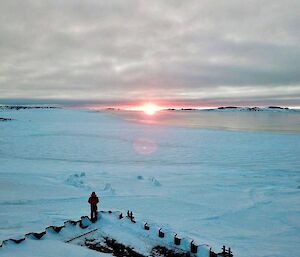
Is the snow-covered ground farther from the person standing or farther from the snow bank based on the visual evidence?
the person standing

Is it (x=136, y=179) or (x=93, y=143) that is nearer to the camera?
(x=136, y=179)

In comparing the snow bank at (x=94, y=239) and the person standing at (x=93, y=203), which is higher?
the person standing at (x=93, y=203)

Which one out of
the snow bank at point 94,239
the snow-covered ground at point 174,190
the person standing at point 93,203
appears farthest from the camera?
the snow-covered ground at point 174,190

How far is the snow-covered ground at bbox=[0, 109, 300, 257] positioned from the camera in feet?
36.8

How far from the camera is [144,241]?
31.2 ft

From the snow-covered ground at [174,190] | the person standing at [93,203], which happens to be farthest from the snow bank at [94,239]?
the snow-covered ground at [174,190]

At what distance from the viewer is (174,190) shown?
16.3 meters

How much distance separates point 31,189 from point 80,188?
239 cm

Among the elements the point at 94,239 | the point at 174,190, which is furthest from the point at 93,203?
the point at 174,190

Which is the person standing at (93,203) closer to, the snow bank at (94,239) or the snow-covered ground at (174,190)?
the snow bank at (94,239)

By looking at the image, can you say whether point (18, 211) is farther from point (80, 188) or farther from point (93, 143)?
point (93, 143)

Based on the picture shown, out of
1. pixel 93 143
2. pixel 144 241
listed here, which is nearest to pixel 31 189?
pixel 144 241

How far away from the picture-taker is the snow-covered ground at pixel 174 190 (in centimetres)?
1123

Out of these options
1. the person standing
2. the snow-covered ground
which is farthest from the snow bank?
the snow-covered ground
